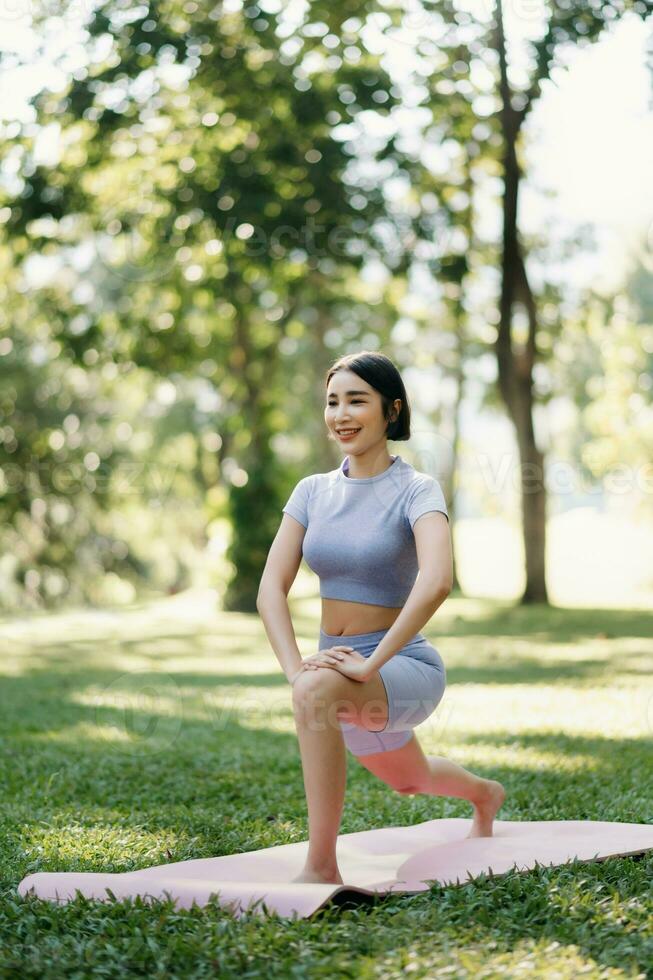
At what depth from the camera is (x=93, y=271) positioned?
27078 mm

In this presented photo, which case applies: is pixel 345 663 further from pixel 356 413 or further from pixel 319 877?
pixel 356 413

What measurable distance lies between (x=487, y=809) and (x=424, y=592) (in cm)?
118

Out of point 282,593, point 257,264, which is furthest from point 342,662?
point 257,264

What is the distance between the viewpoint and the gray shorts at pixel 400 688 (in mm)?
3727

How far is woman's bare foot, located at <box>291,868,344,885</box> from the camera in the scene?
367 cm

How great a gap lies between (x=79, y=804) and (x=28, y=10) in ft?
36.3

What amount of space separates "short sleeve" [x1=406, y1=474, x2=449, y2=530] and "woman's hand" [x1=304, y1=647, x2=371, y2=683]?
469 mm

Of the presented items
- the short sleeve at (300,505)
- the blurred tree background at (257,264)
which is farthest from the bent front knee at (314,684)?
the blurred tree background at (257,264)

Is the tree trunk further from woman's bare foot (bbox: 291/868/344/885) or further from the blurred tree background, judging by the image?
woman's bare foot (bbox: 291/868/344/885)

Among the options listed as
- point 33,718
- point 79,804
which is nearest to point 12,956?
point 79,804

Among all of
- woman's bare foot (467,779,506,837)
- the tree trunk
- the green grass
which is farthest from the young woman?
the tree trunk

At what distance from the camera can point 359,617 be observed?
3.86 m

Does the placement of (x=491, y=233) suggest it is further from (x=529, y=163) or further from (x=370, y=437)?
(x=370, y=437)

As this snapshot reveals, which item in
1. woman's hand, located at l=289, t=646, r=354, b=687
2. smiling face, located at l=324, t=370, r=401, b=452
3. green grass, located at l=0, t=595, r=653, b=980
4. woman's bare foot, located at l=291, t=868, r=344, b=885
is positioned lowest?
green grass, located at l=0, t=595, r=653, b=980
